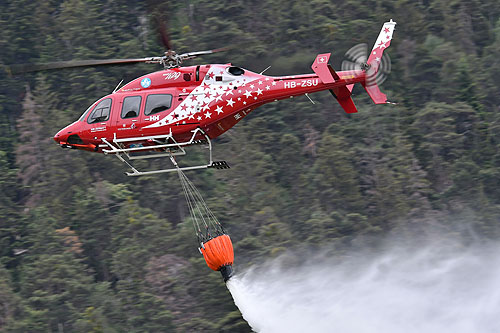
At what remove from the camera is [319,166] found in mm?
46688

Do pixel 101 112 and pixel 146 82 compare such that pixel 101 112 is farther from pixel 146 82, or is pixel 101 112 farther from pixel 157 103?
pixel 157 103

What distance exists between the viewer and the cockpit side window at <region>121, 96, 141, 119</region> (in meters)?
20.3

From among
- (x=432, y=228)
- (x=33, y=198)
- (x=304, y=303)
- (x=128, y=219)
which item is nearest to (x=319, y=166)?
(x=432, y=228)

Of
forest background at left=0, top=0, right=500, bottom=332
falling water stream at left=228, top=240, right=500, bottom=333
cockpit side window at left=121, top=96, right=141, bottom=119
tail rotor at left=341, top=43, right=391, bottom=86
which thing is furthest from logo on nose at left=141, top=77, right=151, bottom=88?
forest background at left=0, top=0, right=500, bottom=332

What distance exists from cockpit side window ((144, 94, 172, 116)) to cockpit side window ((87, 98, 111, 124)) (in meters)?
0.97

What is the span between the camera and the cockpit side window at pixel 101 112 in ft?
67.5

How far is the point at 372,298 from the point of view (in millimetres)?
28906

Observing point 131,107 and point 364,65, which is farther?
point 131,107

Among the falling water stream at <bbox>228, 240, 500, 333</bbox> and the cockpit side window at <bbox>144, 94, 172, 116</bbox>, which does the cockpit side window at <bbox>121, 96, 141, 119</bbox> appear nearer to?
the cockpit side window at <bbox>144, 94, 172, 116</bbox>

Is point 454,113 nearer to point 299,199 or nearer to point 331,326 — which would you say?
point 299,199

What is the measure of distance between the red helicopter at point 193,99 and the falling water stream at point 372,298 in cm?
584

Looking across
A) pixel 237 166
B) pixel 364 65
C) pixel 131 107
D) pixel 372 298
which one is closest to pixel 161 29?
pixel 131 107

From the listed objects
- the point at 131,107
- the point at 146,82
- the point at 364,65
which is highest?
the point at 364,65

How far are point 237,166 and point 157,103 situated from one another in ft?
81.6
